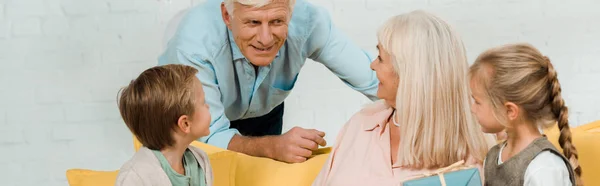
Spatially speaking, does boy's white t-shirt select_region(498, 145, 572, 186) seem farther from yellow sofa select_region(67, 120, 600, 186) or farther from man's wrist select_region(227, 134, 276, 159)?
man's wrist select_region(227, 134, 276, 159)

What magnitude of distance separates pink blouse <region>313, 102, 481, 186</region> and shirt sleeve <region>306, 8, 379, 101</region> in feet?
2.37

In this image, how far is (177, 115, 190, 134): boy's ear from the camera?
217cm

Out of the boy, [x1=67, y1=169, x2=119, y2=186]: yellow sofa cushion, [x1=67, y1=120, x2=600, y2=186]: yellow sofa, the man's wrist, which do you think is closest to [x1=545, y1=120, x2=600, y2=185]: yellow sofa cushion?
[x1=67, y1=120, x2=600, y2=186]: yellow sofa

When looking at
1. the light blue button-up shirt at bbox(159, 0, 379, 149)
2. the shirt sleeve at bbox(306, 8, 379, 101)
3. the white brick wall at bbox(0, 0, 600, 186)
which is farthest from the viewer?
the white brick wall at bbox(0, 0, 600, 186)

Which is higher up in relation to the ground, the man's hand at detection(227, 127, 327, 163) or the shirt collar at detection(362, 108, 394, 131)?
the shirt collar at detection(362, 108, 394, 131)

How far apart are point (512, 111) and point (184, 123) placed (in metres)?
0.73

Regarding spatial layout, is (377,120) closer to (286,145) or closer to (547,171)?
(286,145)

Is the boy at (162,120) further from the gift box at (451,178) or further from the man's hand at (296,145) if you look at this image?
the gift box at (451,178)

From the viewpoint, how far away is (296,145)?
261cm

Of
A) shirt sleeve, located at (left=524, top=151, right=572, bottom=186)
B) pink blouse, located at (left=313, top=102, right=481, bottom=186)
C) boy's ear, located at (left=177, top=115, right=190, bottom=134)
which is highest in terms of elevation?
boy's ear, located at (left=177, top=115, right=190, bottom=134)

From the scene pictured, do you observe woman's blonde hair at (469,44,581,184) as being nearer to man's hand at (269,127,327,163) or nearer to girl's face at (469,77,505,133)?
girl's face at (469,77,505,133)

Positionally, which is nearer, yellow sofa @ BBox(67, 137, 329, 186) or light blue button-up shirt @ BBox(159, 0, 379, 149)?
yellow sofa @ BBox(67, 137, 329, 186)

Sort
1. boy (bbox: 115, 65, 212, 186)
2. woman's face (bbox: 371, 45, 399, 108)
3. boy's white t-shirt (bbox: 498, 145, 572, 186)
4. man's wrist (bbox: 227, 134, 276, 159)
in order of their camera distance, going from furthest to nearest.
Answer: man's wrist (bbox: 227, 134, 276, 159) < woman's face (bbox: 371, 45, 399, 108) < boy (bbox: 115, 65, 212, 186) < boy's white t-shirt (bbox: 498, 145, 572, 186)

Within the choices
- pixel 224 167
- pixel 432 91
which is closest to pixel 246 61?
pixel 224 167
